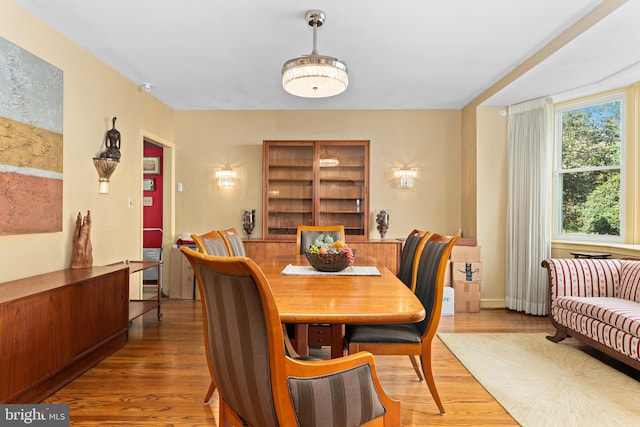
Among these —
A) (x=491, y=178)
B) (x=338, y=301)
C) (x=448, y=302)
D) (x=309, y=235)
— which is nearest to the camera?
(x=338, y=301)

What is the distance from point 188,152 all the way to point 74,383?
3.44 meters

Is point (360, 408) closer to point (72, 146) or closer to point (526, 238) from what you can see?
point (72, 146)

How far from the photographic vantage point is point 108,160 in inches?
140

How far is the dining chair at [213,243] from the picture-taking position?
2.36 m

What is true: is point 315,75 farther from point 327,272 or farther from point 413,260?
point 413,260

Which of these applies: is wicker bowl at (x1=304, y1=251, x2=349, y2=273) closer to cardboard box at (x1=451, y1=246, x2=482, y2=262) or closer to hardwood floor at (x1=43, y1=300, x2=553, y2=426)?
hardwood floor at (x1=43, y1=300, x2=553, y2=426)

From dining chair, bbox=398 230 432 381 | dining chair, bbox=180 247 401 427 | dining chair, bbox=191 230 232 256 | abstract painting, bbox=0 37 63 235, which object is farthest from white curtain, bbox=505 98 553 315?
abstract painting, bbox=0 37 63 235

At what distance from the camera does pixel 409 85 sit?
4.30 meters

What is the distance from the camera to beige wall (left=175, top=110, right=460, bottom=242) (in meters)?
5.30

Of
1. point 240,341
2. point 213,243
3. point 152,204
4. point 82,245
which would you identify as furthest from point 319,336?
point 152,204

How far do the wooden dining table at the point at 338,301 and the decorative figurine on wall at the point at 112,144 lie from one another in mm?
2142

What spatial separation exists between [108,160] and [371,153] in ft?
10.4

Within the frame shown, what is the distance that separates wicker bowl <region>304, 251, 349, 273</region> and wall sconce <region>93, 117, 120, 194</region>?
2309 mm

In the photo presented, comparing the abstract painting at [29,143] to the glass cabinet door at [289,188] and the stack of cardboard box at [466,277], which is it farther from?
the stack of cardboard box at [466,277]
